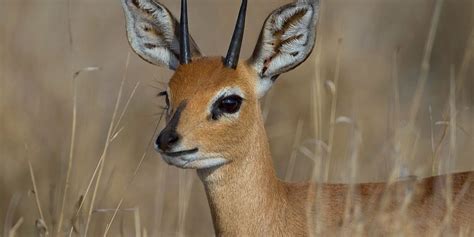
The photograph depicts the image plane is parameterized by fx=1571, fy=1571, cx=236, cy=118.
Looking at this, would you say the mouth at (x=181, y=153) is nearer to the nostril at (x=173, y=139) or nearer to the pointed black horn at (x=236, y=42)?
the nostril at (x=173, y=139)

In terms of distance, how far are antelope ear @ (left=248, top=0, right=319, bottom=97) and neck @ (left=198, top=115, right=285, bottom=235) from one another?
0.38 m

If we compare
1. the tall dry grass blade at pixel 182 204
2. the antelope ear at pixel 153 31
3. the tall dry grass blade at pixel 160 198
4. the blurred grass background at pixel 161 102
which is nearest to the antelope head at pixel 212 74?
the antelope ear at pixel 153 31

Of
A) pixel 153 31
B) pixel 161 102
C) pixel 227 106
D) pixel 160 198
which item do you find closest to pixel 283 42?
pixel 227 106

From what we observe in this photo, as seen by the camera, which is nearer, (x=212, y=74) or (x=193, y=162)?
(x=193, y=162)

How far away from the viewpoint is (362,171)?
1240cm

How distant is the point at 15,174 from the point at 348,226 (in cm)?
558

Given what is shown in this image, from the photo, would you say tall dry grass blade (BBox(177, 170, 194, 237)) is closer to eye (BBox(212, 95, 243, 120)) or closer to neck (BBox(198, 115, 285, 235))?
neck (BBox(198, 115, 285, 235))

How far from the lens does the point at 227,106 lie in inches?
320

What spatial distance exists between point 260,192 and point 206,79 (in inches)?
26.0

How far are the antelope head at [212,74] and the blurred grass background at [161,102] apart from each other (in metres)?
1.63

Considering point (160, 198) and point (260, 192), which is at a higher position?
point (260, 192)

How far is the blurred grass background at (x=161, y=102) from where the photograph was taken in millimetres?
12320

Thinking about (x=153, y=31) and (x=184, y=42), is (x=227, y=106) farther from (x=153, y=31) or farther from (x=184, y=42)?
(x=153, y=31)

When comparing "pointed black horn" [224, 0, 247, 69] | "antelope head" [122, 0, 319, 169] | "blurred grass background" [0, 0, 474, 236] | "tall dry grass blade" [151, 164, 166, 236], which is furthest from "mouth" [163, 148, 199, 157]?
"tall dry grass blade" [151, 164, 166, 236]
